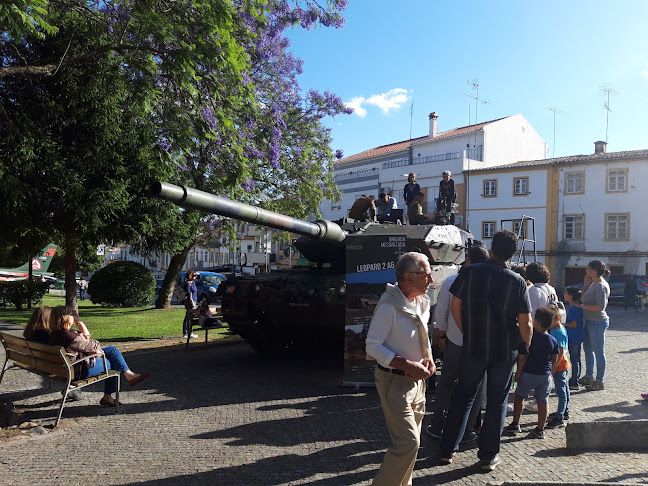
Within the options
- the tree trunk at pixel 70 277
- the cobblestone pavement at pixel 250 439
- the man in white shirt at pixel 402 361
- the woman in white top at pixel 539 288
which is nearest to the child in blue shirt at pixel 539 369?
the cobblestone pavement at pixel 250 439

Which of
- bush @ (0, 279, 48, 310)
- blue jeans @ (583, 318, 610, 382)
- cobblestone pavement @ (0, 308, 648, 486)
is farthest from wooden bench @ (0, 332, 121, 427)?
bush @ (0, 279, 48, 310)

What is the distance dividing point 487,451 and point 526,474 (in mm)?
325

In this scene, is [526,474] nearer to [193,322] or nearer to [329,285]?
[329,285]

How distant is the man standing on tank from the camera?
441cm

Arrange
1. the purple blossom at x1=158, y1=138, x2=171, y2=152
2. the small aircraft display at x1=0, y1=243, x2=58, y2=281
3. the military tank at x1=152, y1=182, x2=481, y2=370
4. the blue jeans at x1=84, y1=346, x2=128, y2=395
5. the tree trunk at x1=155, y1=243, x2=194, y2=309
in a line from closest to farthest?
the blue jeans at x1=84, y1=346, x2=128, y2=395 < the military tank at x1=152, y1=182, x2=481, y2=370 < the purple blossom at x1=158, y1=138, x2=171, y2=152 < the tree trunk at x1=155, y1=243, x2=194, y2=309 < the small aircraft display at x1=0, y1=243, x2=58, y2=281

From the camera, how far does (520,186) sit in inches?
1444

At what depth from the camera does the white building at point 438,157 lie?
3981 centimetres

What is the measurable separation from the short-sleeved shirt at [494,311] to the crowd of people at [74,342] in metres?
3.86

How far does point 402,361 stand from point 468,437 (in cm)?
226

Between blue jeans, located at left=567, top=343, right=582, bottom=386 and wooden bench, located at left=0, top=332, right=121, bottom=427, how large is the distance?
216 inches

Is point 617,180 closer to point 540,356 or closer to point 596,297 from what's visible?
point 596,297

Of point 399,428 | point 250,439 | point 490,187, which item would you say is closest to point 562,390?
point 399,428

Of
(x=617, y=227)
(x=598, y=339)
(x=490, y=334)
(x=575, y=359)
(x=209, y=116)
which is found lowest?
(x=575, y=359)

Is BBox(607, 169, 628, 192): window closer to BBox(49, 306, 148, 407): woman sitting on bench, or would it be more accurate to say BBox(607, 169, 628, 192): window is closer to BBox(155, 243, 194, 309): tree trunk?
BBox(155, 243, 194, 309): tree trunk
